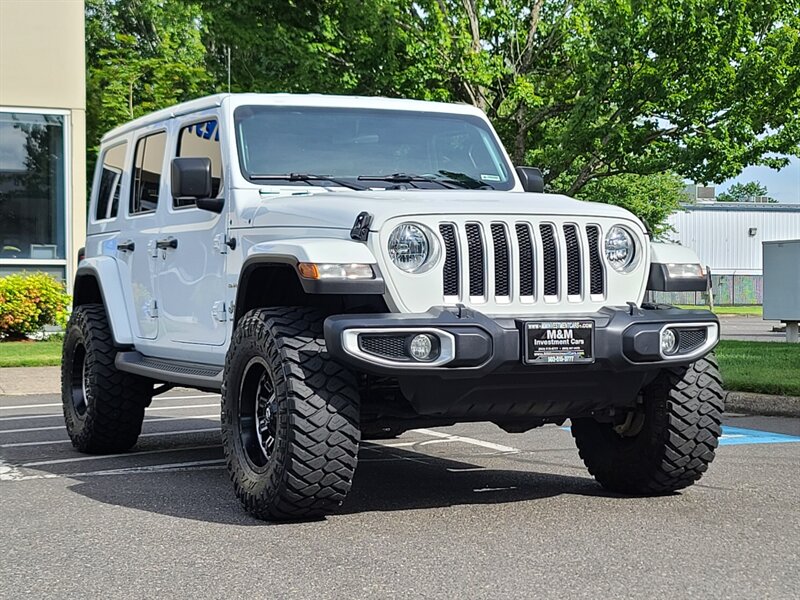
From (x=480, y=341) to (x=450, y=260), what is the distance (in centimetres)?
51

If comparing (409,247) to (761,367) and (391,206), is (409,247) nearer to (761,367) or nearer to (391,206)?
(391,206)

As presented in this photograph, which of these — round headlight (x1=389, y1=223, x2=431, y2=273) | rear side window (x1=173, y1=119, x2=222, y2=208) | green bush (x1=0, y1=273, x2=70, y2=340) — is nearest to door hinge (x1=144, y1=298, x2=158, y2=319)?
rear side window (x1=173, y1=119, x2=222, y2=208)

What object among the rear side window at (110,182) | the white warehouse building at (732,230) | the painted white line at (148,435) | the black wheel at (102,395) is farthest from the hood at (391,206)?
the white warehouse building at (732,230)

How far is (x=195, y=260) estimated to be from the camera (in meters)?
7.84

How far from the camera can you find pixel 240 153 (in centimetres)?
758

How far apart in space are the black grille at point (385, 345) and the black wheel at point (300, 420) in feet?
1.12

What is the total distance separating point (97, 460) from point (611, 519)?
13.2ft

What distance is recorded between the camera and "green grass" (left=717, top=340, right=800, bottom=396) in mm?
12289

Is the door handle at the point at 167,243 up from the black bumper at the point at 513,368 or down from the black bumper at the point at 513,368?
up

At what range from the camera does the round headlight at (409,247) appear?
616 cm

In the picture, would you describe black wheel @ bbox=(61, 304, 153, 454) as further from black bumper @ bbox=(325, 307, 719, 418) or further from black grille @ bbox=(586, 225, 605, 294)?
black grille @ bbox=(586, 225, 605, 294)

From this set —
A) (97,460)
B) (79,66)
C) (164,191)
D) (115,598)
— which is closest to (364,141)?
(164,191)

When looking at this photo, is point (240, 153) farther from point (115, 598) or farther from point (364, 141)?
point (115, 598)

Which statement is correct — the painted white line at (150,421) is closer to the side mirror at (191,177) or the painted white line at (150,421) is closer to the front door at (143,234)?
the front door at (143,234)
